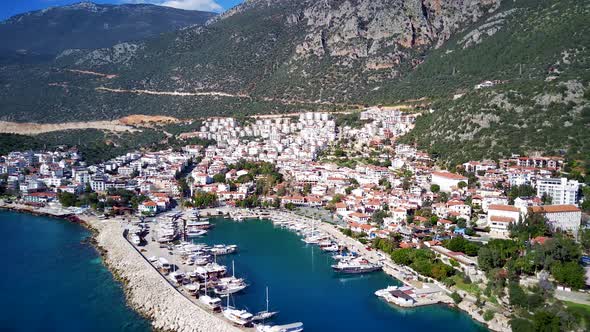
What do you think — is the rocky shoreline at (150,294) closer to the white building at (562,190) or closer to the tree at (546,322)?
the tree at (546,322)

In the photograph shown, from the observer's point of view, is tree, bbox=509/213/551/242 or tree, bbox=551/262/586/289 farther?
tree, bbox=509/213/551/242

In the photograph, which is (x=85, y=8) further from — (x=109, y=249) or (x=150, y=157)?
(x=109, y=249)

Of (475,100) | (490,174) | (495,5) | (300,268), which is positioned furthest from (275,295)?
(495,5)

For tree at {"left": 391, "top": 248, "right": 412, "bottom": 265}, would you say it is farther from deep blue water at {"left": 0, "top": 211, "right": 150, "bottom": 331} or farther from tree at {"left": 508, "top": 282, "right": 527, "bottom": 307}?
deep blue water at {"left": 0, "top": 211, "right": 150, "bottom": 331}

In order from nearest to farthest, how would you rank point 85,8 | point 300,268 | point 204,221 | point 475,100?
1. point 300,268
2. point 204,221
3. point 475,100
4. point 85,8

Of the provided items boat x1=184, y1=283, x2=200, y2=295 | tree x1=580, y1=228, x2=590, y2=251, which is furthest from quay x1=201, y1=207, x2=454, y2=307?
boat x1=184, y1=283, x2=200, y2=295

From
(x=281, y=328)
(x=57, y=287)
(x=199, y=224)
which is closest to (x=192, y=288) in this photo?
(x=281, y=328)

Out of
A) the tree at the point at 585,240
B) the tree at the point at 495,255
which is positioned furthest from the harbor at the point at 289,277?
the tree at the point at 585,240
